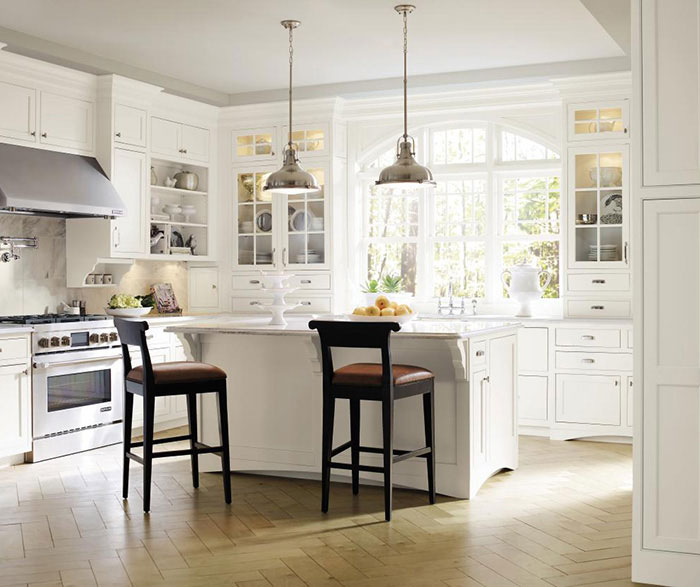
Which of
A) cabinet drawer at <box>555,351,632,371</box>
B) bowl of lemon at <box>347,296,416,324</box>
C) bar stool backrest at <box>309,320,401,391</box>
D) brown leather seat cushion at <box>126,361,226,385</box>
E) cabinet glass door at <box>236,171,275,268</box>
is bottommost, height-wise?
cabinet drawer at <box>555,351,632,371</box>

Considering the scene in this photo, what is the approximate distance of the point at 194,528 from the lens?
13.3 ft

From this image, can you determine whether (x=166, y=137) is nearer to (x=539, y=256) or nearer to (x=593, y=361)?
(x=539, y=256)

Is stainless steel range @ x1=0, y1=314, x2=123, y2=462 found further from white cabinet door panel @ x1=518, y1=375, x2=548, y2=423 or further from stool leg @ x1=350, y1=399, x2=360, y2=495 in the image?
white cabinet door panel @ x1=518, y1=375, x2=548, y2=423

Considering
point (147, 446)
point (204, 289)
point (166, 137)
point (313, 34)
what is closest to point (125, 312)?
point (204, 289)

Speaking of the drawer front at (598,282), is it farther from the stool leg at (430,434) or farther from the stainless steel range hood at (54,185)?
the stainless steel range hood at (54,185)

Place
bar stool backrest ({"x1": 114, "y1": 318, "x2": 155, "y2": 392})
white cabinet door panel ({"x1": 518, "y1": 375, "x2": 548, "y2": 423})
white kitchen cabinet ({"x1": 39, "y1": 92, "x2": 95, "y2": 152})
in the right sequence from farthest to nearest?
white cabinet door panel ({"x1": 518, "y1": 375, "x2": 548, "y2": 423})
white kitchen cabinet ({"x1": 39, "y1": 92, "x2": 95, "y2": 152})
bar stool backrest ({"x1": 114, "y1": 318, "x2": 155, "y2": 392})

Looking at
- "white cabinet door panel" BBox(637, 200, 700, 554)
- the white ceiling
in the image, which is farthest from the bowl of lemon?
the white ceiling

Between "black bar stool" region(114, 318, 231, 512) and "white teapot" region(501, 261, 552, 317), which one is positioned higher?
"white teapot" region(501, 261, 552, 317)

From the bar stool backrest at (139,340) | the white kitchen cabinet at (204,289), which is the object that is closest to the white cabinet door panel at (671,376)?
the bar stool backrest at (139,340)

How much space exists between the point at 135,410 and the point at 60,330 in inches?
37.5

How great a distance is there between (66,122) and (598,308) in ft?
13.3

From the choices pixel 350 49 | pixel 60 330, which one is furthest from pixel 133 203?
pixel 350 49

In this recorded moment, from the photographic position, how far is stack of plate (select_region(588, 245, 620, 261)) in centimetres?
644

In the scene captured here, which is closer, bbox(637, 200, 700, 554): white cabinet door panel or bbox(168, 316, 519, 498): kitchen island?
bbox(637, 200, 700, 554): white cabinet door panel
